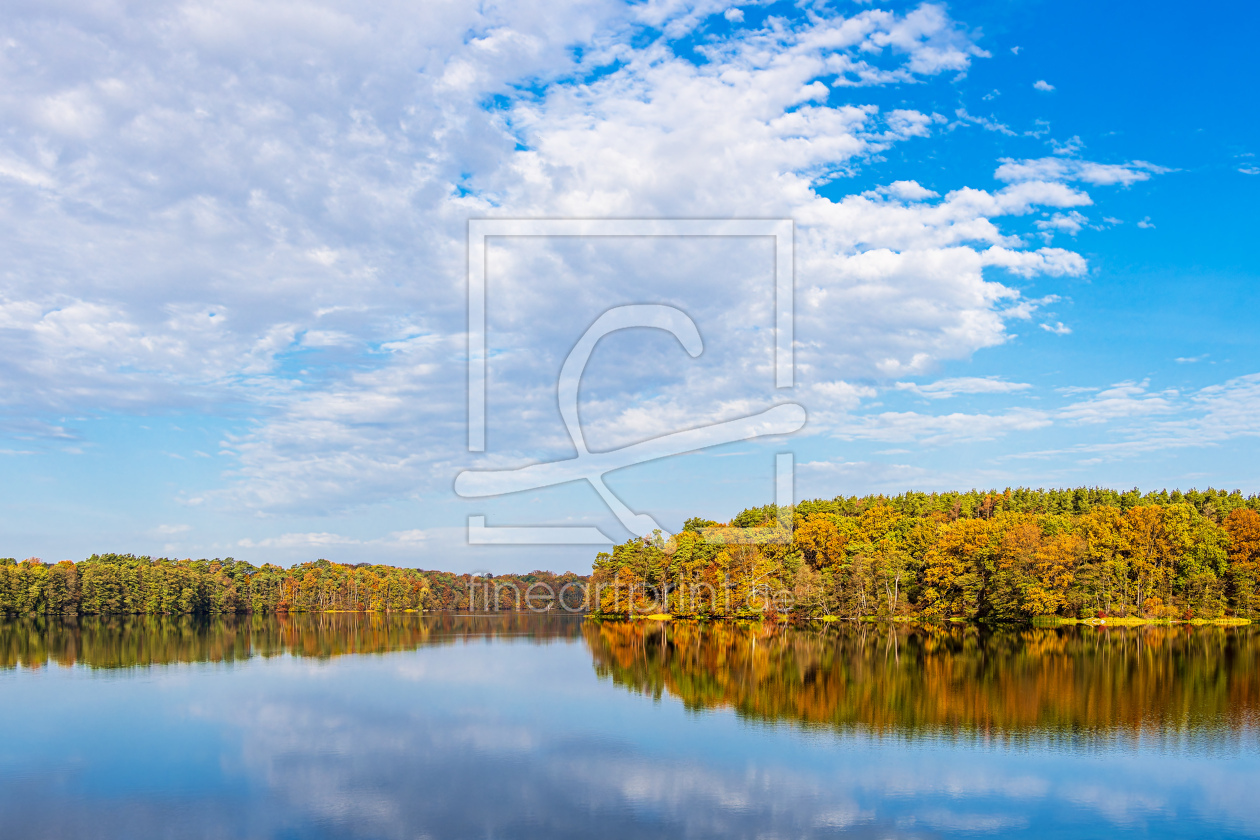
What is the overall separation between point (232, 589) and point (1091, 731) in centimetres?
14219

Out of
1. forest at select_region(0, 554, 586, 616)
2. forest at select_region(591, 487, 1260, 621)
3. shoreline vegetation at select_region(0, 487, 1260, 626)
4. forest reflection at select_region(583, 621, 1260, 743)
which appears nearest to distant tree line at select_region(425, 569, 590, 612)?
forest at select_region(0, 554, 586, 616)

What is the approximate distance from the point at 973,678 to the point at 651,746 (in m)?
20.5

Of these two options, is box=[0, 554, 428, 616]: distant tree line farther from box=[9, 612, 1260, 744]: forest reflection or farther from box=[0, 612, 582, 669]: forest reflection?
box=[9, 612, 1260, 744]: forest reflection

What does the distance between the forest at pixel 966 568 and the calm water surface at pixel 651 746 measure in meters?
18.8

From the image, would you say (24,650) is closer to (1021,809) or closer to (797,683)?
(797,683)

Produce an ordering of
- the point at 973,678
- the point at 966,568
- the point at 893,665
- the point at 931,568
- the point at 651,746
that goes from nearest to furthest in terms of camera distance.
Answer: the point at 651,746, the point at 973,678, the point at 893,665, the point at 966,568, the point at 931,568

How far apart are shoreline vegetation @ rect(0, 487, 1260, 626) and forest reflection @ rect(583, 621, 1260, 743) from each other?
5.28m

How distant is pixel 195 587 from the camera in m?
134

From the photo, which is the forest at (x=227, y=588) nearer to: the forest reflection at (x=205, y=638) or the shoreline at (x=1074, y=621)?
the forest reflection at (x=205, y=638)

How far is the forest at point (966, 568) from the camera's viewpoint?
72312mm

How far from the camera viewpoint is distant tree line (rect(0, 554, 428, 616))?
4712 inches

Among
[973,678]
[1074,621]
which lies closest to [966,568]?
[1074,621]

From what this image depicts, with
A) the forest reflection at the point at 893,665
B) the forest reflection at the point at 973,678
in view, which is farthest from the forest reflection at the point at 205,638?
the forest reflection at the point at 973,678

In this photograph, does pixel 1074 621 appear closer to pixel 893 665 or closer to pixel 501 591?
pixel 893 665
